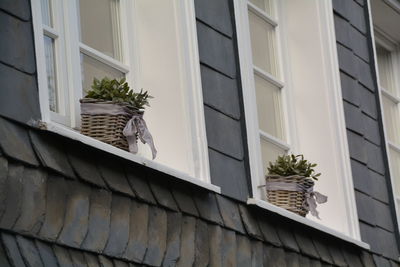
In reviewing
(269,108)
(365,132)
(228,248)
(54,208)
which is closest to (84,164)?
(54,208)

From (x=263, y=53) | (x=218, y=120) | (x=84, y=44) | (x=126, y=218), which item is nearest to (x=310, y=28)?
(x=263, y=53)

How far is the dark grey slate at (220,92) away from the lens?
6.38 m

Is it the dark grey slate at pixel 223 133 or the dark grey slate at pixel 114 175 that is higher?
the dark grey slate at pixel 223 133

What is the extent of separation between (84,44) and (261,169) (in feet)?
4.47

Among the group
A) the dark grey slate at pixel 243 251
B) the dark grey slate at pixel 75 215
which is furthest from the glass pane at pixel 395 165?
the dark grey slate at pixel 75 215

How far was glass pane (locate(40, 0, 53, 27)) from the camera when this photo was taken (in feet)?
18.6

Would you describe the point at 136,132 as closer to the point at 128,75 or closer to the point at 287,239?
the point at 128,75

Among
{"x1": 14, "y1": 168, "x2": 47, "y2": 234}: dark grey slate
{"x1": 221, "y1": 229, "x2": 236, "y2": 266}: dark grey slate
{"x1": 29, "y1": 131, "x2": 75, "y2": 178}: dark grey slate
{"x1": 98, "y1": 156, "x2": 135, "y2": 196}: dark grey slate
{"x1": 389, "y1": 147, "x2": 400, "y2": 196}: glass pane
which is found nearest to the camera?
{"x1": 14, "y1": 168, "x2": 47, "y2": 234}: dark grey slate

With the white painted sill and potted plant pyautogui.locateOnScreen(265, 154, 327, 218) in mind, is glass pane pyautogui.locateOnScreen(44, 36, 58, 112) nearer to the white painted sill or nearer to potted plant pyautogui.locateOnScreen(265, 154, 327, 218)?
the white painted sill

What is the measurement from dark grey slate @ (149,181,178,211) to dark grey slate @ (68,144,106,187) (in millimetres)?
421

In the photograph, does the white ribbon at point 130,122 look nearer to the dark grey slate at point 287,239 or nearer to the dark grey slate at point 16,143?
the dark grey slate at point 16,143

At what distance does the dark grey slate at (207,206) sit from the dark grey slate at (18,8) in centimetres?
130

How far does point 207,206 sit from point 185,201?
0.19 meters

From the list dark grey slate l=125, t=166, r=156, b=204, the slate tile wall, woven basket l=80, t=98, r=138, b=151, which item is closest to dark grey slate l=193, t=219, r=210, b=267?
dark grey slate l=125, t=166, r=156, b=204
